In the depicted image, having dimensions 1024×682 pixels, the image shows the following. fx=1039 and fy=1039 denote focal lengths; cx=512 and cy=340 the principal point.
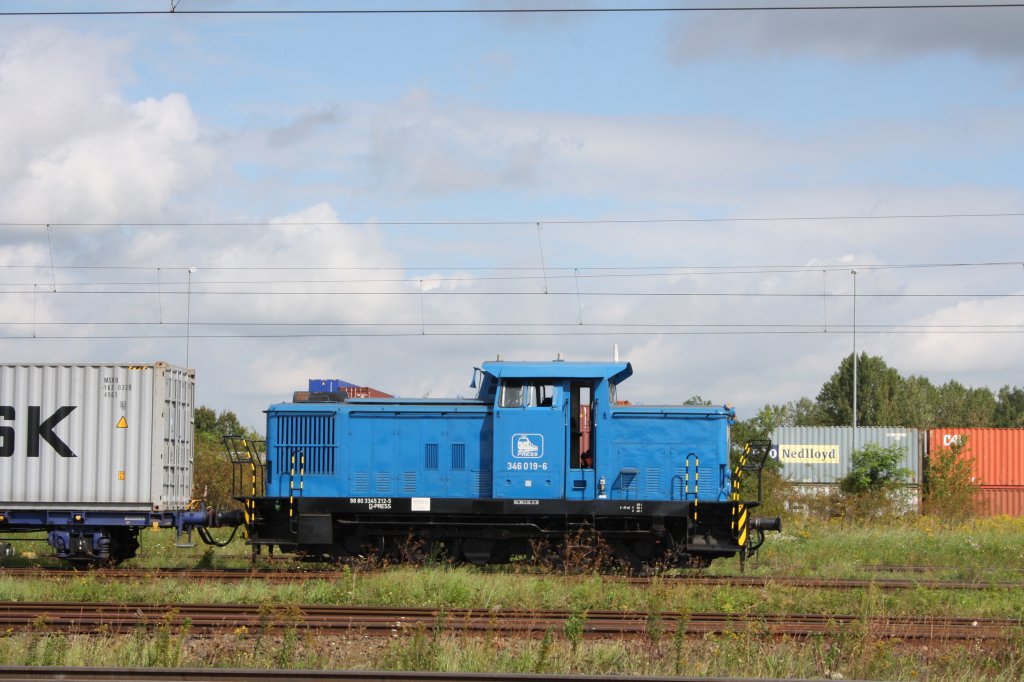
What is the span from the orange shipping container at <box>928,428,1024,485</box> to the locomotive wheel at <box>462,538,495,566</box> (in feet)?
115

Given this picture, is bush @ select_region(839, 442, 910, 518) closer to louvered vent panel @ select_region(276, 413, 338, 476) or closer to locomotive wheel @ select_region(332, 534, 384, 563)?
locomotive wheel @ select_region(332, 534, 384, 563)

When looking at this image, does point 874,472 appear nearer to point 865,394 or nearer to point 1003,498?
point 1003,498

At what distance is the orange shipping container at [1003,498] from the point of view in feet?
150

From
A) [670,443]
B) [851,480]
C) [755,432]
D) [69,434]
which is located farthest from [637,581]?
[755,432]

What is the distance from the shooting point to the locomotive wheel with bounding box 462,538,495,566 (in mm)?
16562

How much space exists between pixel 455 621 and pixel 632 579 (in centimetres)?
465

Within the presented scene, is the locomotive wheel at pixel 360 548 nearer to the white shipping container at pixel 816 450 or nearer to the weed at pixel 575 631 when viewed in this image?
the weed at pixel 575 631

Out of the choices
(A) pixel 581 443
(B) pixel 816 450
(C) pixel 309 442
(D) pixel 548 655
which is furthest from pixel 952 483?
(D) pixel 548 655

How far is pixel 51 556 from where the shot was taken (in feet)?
65.8

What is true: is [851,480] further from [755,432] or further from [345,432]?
[345,432]

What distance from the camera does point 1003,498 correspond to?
150 ft

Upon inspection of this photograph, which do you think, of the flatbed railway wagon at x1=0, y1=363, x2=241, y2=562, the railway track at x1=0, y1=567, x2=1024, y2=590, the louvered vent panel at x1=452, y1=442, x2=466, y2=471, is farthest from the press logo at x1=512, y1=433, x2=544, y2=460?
the flatbed railway wagon at x1=0, y1=363, x2=241, y2=562

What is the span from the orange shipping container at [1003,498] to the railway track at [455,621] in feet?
121

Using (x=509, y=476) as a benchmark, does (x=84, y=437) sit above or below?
above
